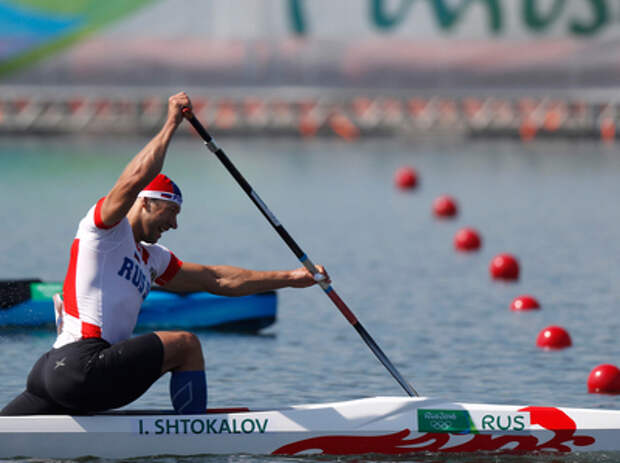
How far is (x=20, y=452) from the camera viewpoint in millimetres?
9070

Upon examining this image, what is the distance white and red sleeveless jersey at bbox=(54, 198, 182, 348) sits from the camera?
858 cm

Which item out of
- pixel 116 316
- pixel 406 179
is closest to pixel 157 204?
pixel 116 316

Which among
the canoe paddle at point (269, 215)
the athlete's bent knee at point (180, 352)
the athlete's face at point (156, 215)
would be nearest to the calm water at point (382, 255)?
the athlete's bent knee at point (180, 352)

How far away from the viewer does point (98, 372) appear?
28.2ft

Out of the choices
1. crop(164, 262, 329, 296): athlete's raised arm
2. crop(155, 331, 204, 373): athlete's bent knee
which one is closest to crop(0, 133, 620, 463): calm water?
crop(155, 331, 204, 373): athlete's bent knee

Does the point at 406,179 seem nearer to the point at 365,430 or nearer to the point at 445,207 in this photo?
the point at 445,207

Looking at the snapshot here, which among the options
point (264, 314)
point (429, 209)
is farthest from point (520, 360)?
point (429, 209)

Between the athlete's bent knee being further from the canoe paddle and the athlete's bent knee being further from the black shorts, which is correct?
the canoe paddle

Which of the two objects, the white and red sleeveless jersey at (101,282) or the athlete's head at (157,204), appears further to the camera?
the athlete's head at (157,204)

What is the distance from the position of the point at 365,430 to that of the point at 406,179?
21725 mm

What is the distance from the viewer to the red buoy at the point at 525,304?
16.4 m

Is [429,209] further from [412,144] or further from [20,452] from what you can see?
[20,452]

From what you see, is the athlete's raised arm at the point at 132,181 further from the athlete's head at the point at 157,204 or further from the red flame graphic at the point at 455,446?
the red flame graphic at the point at 455,446

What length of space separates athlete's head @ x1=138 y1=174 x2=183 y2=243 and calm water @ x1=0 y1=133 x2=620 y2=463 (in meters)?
1.64
